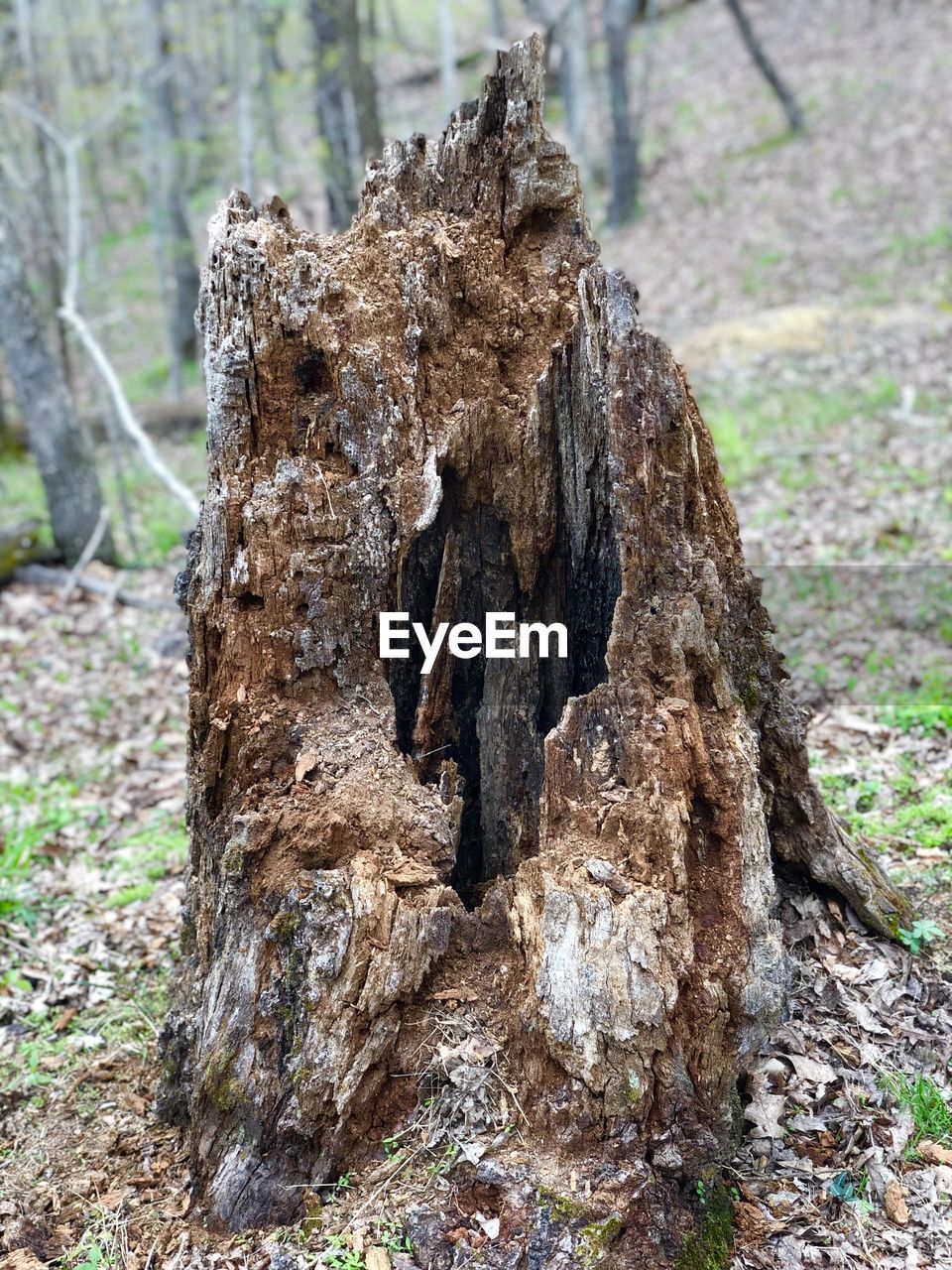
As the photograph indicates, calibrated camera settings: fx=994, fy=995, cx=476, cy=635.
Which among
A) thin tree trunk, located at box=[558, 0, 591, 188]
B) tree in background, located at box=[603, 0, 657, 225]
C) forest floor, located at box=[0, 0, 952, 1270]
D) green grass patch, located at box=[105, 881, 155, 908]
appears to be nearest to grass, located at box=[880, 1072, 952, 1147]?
forest floor, located at box=[0, 0, 952, 1270]

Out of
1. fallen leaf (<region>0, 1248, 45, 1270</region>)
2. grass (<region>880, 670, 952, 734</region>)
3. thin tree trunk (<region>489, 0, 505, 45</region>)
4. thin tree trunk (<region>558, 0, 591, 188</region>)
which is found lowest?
fallen leaf (<region>0, 1248, 45, 1270</region>)

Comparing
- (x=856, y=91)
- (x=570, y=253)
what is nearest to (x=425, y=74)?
(x=856, y=91)

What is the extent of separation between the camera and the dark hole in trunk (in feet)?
11.6

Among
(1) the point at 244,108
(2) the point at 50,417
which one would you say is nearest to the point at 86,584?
(2) the point at 50,417

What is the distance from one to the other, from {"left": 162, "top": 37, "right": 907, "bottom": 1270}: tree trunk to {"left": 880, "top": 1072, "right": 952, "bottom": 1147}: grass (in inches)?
28.0

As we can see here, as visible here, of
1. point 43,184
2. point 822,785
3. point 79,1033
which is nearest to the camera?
point 79,1033

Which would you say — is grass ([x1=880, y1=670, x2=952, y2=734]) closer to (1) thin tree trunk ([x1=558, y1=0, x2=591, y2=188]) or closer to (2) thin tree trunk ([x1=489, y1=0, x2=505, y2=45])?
(1) thin tree trunk ([x1=558, y1=0, x2=591, y2=188])

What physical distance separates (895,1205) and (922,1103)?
15.3 inches

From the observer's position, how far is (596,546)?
3449 millimetres

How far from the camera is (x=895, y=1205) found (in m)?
3.09

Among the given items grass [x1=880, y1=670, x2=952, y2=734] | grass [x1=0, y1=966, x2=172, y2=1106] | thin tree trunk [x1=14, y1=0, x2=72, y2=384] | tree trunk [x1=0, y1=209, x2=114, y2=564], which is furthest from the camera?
thin tree trunk [x1=14, y1=0, x2=72, y2=384]

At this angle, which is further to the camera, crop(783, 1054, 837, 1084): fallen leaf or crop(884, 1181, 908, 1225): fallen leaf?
crop(783, 1054, 837, 1084): fallen leaf

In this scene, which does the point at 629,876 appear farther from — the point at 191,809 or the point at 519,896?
the point at 191,809

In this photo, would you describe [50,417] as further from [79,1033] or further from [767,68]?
[767,68]
